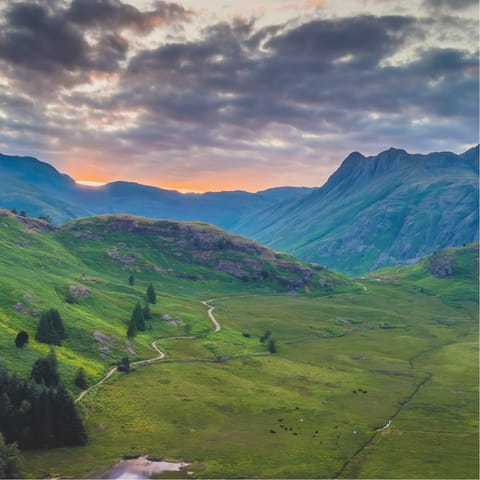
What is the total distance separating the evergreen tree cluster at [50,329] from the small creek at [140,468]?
66.6 metres

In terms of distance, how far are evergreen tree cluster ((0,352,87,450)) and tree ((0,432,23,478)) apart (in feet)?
40.3

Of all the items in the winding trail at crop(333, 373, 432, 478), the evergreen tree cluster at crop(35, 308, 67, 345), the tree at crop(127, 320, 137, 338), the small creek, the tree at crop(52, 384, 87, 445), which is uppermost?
the evergreen tree cluster at crop(35, 308, 67, 345)

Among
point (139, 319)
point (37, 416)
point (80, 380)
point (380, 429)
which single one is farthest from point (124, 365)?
point (380, 429)

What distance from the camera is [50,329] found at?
153 meters

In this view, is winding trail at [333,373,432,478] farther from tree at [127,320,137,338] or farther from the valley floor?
tree at [127,320,137,338]

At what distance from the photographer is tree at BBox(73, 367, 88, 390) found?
417ft

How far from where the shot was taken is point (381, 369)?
596 feet

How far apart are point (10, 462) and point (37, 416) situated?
17702 mm

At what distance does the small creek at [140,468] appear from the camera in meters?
89.6

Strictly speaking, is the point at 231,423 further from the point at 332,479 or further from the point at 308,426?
the point at 332,479

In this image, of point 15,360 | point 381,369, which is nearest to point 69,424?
point 15,360

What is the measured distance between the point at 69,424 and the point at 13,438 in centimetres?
1077

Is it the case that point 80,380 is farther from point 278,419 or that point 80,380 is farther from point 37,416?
point 278,419

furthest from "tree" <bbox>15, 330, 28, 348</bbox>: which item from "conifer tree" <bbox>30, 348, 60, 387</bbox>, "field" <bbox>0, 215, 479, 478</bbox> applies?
"conifer tree" <bbox>30, 348, 60, 387</bbox>
